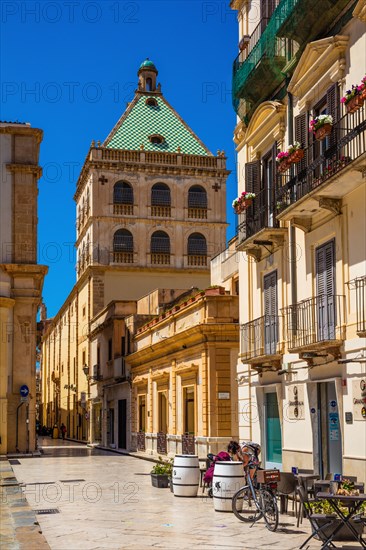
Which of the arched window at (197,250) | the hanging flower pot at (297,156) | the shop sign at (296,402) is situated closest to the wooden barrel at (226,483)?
the shop sign at (296,402)

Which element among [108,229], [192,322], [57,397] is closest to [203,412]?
[192,322]

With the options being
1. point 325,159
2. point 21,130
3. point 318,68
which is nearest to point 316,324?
point 325,159

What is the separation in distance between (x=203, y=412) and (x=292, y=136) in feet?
40.4

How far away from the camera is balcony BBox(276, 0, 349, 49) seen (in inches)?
673

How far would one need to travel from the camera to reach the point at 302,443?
18.5 metres

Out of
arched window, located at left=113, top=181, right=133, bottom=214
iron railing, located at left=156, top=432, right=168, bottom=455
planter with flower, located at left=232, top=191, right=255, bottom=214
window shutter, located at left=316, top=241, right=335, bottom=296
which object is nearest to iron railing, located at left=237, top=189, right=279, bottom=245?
planter with flower, located at left=232, top=191, right=255, bottom=214

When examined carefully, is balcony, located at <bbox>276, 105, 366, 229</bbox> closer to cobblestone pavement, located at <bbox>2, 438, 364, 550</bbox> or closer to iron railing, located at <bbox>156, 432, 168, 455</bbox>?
cobblestone pavement, located at <bbox>2, 438, 364, 550</bbox>

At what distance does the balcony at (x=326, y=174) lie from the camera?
15258 mm

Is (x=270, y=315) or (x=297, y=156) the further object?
(x=270, y=315)

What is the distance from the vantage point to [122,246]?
57125 millimetres

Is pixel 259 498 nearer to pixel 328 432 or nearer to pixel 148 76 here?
pixel 328 432

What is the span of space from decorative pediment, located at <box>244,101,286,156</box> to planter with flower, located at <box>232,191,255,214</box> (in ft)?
3.99

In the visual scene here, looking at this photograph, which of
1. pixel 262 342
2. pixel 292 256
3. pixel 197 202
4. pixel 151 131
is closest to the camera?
pixel 292 256

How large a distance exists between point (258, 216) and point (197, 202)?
38701 mm
